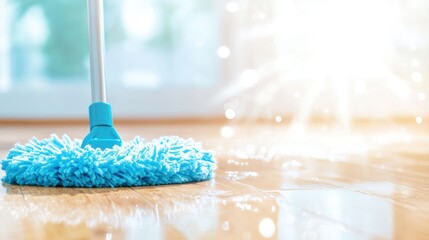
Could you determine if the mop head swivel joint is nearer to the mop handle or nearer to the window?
the mop handle

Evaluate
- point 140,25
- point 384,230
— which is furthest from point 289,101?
point 384,230

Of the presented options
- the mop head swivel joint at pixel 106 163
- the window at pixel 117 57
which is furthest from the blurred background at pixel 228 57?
the mop head swivel joint at pixel 106 163

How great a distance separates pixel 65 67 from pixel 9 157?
235 cm

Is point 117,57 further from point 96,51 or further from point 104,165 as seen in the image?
point 104,165

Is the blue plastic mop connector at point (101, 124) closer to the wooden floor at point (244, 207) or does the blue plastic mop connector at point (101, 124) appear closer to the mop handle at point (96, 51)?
the mop handle at point (96, 51)

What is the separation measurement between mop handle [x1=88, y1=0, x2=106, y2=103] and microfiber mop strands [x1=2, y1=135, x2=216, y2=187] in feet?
0.32

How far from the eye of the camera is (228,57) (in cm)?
337

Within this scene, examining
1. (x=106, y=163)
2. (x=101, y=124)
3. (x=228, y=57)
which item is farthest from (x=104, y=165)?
(x=228, y=57)

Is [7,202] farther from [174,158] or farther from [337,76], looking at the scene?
[337,76]

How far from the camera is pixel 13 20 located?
313cm

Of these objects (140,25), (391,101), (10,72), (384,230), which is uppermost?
(140,25)

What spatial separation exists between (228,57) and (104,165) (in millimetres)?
2571

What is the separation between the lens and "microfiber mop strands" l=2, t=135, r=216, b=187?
0.83m

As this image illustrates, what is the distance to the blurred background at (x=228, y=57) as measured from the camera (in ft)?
10.5
